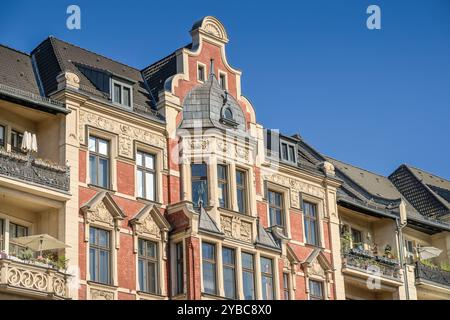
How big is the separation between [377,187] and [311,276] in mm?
12246

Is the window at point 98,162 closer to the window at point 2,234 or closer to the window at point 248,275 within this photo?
the window at point 2,234

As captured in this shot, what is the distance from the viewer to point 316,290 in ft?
145

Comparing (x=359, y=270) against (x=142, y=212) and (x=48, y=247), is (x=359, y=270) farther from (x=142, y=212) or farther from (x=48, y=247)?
(x=48, y=247)

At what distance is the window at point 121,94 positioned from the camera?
4016 centimetres

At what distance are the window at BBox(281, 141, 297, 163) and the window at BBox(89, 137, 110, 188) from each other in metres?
8.59

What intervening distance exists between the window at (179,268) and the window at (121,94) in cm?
515

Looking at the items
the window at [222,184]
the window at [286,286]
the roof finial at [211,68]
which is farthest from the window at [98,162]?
the window at [286,286]

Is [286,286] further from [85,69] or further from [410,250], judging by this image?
[85,69]

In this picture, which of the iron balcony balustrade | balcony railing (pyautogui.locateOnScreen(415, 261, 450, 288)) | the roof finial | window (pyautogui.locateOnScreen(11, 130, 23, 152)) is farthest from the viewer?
balcony railing (pyautogui.locateOnScreen(415, 261, 450, 288))

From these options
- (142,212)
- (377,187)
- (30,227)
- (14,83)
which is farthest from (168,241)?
(377,187)

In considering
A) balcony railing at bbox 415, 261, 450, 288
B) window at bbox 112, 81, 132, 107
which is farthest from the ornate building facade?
balcony railing at bbox 415, 261, 450, 288

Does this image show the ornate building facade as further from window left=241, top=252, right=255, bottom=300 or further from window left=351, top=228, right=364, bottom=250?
window left=351, top=228, right=364, bottom=250

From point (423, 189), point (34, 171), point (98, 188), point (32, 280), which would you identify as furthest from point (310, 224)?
point (32, 280)

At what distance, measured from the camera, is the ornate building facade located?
120 ft
